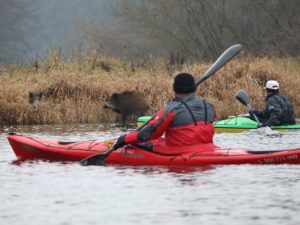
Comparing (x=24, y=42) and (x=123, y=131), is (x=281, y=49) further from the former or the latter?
(x=24, y=42)

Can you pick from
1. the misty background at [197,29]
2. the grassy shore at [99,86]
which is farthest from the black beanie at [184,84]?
the misty background at [197,29]

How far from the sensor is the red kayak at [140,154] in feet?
40.2

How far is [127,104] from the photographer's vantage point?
21.7 metres

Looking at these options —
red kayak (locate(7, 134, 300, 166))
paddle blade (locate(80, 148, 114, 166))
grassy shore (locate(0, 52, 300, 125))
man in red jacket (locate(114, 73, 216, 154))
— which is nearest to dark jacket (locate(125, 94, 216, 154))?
man in red jacket (locate(114, 73, 216, 154))

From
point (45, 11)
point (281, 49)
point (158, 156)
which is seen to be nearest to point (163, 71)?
point (281, 49)

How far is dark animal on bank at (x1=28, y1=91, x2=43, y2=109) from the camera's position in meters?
21.4

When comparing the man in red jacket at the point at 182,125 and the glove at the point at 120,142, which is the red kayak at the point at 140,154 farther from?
the glove at the point at 120,142

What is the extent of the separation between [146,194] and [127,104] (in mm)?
11627

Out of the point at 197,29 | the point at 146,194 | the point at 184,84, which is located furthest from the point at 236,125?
the point at 197,29

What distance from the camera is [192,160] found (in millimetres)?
12320

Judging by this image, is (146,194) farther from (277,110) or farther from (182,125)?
(277,110)

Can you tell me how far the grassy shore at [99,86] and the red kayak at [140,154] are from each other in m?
7.37

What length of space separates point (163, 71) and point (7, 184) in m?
13.6

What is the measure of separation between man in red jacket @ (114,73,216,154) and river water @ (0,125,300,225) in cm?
41
